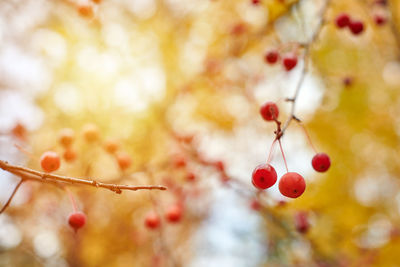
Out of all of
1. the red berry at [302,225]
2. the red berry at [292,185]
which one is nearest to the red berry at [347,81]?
the red berry at [302,225]

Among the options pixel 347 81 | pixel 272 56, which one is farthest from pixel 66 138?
pixel 347 81

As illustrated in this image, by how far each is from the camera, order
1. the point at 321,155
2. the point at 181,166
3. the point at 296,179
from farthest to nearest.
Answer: the point at 181,166
the point at 321,155
the point at 296,179

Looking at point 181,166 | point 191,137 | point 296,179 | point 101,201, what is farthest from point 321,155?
point 101,201

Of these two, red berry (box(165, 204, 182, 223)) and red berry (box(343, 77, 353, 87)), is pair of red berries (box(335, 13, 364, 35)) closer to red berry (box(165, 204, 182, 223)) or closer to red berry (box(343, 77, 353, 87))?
red berry (box(343, 77, 353, 87))

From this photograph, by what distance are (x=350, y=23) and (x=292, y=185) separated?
6.69 feet

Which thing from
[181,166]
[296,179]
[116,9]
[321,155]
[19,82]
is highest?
[116,9]

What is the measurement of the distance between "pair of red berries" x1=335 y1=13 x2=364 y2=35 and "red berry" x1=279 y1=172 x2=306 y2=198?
1.96 m

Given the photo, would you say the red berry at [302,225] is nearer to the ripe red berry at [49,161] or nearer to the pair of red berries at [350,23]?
the pair of red berries at [350,23]

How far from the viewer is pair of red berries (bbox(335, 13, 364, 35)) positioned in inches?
118

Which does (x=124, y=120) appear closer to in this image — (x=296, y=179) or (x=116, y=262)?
(x=116, y=262)

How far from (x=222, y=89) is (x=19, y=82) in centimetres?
330

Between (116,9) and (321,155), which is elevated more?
(116,9)

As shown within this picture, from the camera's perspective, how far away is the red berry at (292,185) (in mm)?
1645

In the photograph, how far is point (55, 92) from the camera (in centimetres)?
574
